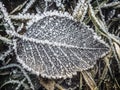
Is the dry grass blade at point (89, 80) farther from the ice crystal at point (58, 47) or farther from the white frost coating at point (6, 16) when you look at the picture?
the white frost coating at point (6, 16)

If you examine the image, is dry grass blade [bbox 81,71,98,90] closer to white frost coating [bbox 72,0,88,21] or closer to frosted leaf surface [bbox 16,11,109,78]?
frosted leaf surface [bbox 16,11,109,78]

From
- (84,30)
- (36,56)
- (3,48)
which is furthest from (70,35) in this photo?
(3,48)

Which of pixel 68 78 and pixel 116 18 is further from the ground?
pixel 116 18

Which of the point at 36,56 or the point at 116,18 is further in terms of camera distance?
the point at 116,18

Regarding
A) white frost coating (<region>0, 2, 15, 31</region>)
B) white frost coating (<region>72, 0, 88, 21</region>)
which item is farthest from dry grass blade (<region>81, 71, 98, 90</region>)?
white frost coating (<region>0, 2, 15, 31</region>)

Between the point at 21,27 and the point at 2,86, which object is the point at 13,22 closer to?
the point at 21,27


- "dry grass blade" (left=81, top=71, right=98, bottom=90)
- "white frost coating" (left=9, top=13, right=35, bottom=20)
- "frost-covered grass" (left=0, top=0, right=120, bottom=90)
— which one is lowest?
"dry grass blade" (left=81, top=71, right=98, bottom=90)

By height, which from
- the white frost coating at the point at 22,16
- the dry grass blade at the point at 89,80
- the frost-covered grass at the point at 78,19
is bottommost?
the dry grass blade at the point at 89,80

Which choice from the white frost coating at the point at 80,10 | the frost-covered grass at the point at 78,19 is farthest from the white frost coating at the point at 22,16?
the white frost coating at the point at 80,10

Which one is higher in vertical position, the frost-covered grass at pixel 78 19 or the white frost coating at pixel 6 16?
the white frost coating at pixel 6 16
